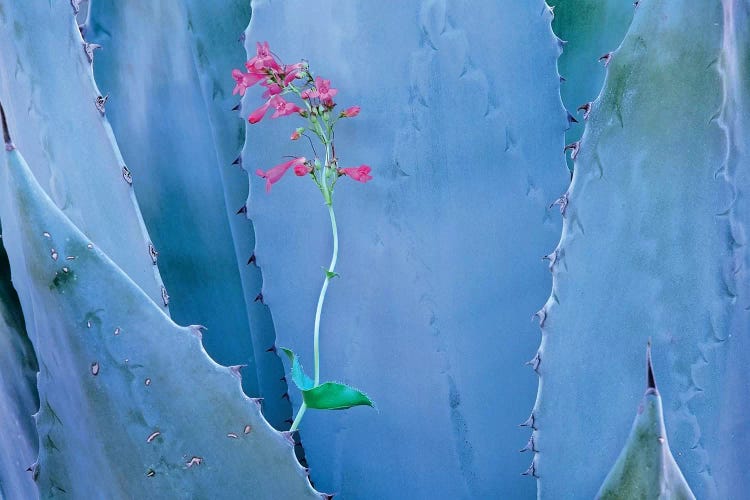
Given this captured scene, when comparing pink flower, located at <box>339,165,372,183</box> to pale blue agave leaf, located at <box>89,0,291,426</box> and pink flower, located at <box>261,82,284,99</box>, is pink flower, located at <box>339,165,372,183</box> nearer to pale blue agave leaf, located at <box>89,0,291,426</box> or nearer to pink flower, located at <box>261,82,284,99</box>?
pink flower, located at <box>261,82,284,99</box>

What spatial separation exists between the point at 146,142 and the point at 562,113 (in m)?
0.40

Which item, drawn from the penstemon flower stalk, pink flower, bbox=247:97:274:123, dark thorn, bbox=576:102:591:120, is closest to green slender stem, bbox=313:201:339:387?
the penstemon flower stalk

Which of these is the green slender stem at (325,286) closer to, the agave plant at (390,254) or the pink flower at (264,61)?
the agave plant at (390,254)

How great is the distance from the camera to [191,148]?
915 millimetres

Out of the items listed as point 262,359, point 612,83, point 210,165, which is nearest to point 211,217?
point 210,165

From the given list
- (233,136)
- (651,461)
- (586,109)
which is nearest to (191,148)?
(233,136)

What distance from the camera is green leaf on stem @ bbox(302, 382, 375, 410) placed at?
0.69 m

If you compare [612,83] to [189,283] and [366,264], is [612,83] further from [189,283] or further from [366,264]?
[189,283]

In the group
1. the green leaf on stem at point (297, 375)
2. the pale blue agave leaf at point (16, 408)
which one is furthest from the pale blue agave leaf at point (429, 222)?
the pale blue agave leaf at point (16, 408)

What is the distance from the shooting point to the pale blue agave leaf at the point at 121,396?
1.98 feet

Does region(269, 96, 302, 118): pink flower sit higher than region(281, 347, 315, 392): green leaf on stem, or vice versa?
region(269, 96, 302, 118): pink flower

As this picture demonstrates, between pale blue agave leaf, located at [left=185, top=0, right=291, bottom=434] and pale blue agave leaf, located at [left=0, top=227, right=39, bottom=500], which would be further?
pale blue agave leaf, located at [left=185, top=0, right=291, bottom=434]

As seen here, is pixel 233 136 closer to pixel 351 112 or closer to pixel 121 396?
pixel 351 112

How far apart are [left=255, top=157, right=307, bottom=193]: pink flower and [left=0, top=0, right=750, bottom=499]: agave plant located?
0.03m
